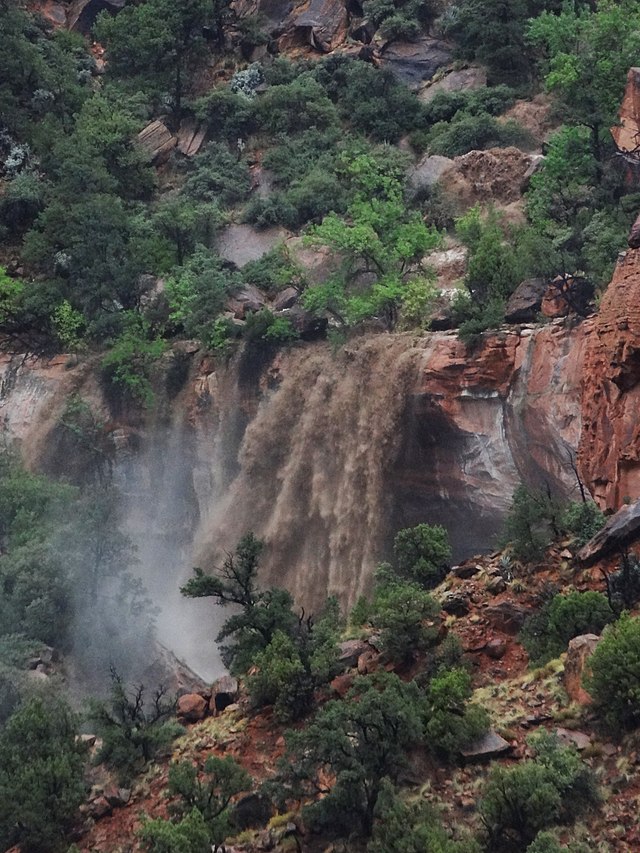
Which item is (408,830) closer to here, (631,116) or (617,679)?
(617,679)

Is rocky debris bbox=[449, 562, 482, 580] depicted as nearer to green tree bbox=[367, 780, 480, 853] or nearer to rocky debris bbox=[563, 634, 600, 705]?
rocky debris bbox=[563, 634, 600, 705]

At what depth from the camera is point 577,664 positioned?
15.7 m

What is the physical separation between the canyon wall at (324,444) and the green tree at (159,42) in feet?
64.7

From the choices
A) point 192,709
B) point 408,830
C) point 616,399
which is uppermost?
point 616,399

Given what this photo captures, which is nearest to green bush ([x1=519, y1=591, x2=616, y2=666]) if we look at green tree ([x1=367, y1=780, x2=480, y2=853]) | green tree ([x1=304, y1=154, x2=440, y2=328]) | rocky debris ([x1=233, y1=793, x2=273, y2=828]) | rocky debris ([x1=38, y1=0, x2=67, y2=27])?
green tree ([x1=367, y1=780, x2=480, y2=853])

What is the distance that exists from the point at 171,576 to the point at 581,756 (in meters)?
21.7

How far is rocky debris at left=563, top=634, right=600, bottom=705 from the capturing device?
15.4 meters

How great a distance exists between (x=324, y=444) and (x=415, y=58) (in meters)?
26.2

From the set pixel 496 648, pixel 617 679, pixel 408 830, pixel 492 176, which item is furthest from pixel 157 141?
pixel 408 830

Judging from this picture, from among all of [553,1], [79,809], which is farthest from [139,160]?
[79,809]

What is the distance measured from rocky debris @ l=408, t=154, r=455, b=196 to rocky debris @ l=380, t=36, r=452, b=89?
7980mm

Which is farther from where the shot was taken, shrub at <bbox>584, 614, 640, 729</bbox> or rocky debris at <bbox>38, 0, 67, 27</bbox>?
rocky debris at <bbox>38, 0, 67, 27</bbox>

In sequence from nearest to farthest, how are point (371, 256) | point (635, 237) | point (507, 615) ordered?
point (507, 615)
point (635, 237)
point (371, 256)

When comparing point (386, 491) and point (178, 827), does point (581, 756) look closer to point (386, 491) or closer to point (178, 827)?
point (178, 827)
